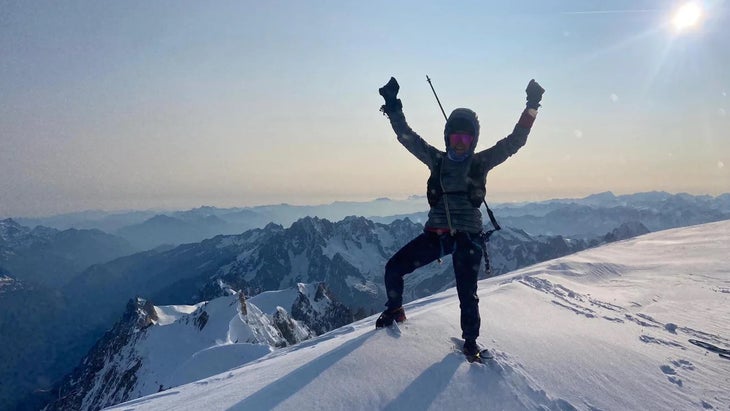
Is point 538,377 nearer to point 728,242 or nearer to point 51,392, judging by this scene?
point 728,242

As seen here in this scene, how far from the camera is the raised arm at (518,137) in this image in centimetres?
611

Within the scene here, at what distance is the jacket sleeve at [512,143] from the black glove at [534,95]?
103 millimetres

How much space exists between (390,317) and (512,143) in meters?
3.15

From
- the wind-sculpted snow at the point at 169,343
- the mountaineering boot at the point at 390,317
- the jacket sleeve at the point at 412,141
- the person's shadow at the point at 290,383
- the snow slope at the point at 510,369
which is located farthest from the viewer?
the wind-sculpted snow at the point at 169,343

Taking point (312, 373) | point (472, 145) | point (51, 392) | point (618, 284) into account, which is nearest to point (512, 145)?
point (472, 145)

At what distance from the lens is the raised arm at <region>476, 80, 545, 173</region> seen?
6113 mm

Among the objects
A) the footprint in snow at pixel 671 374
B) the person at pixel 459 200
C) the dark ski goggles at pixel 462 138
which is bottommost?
the footprint in snow at pixel 671 374

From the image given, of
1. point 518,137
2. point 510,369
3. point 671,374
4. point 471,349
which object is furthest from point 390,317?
point 671,374

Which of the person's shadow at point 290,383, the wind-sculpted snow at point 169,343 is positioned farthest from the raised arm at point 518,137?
the wind-sculpted snow at point 169,343

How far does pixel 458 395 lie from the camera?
14.2 ft

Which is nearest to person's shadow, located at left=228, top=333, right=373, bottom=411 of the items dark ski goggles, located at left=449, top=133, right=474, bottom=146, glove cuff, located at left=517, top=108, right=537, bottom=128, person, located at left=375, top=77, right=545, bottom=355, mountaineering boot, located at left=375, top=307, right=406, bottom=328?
mountaineering boot, located at left=375, top=307, right=406, bottom=328

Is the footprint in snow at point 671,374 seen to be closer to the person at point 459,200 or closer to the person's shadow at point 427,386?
the person at point 459,200

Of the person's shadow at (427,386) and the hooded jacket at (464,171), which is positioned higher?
the hooded jacket at (464,171)

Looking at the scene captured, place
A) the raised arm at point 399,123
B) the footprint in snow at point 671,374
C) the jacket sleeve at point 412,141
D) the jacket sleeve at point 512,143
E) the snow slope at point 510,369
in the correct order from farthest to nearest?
the raised arm at point 399,123 → the jacket sleeve at point 412,141 → the jacket sleeve at point 512,143 → the footprint in snow at point 671,374 → the snow slope at point 510,369
